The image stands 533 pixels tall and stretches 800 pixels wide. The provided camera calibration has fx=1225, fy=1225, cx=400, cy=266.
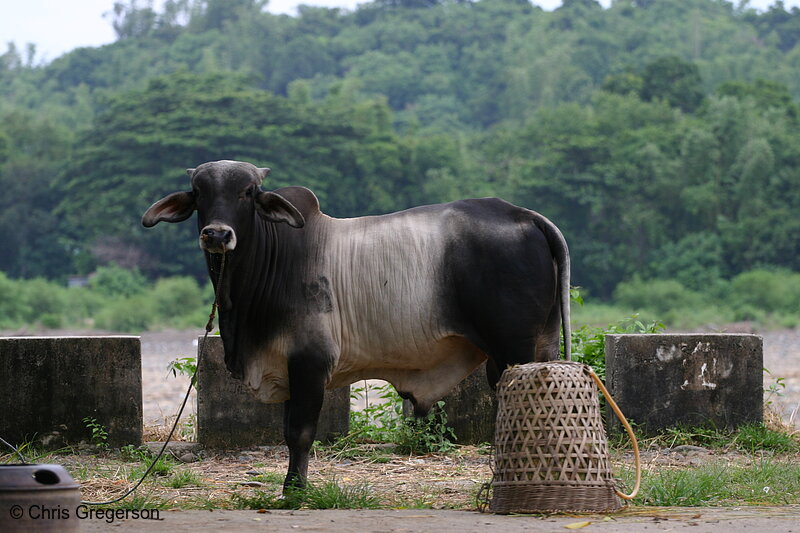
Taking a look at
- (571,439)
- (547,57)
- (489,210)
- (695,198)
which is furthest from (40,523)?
(547,57)

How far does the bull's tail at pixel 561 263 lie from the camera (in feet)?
22.5

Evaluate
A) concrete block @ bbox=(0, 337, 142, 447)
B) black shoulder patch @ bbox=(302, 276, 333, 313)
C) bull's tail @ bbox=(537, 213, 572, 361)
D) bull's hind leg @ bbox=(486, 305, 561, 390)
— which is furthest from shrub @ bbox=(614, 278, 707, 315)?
black shoulder patch @ bbox=(302, 276, 333, 313)

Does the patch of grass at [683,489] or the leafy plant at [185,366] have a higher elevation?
the leafy plant at [185,366]

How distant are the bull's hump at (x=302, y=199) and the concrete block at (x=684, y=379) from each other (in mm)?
3008

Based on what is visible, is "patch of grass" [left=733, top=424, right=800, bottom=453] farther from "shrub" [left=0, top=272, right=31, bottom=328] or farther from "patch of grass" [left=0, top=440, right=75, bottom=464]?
"shrub" [left=0, top=272, right=31, bottom=328]

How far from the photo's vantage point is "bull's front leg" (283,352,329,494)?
670cm

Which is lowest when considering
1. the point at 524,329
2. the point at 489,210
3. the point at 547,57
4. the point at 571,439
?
the point at 571,439

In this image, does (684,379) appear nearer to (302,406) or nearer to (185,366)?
(302,406)

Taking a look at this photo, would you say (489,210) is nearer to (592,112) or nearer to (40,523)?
(40,523)

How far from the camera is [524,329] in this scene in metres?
6.76

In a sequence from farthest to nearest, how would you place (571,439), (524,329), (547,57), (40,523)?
(547,57) < (524,329) < (571,439) < (40,523)

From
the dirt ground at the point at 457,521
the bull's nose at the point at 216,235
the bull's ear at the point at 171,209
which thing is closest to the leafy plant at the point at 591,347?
the dirt ground at the point at 457,521

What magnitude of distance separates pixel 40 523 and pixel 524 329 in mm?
2910

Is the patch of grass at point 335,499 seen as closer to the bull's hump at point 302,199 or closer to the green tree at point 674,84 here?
the bull's hump at point 302,199
